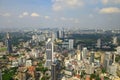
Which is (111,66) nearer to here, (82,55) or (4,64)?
(82,55)

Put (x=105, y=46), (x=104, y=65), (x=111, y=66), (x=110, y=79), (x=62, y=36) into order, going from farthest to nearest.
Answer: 1. (x=62, y=36)
2. (x=105, y=46)
3. (x=104, y=65)
4. (x=111, y=66)
5. (x=110, y=79)

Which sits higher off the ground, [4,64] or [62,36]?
[62,36]

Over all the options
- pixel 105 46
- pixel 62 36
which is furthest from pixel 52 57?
pixel 62 36

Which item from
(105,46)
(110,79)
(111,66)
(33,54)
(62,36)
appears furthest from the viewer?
(62,36)

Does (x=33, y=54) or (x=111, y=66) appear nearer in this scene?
(x=111, y=66)

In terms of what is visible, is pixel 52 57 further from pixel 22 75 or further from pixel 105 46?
pixel 105 46

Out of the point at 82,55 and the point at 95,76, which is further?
the point at 82,55

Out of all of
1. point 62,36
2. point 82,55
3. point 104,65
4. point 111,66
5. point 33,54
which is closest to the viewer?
point 111,66

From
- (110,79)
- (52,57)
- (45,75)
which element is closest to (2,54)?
(52,57)

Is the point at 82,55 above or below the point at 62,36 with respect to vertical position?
below
